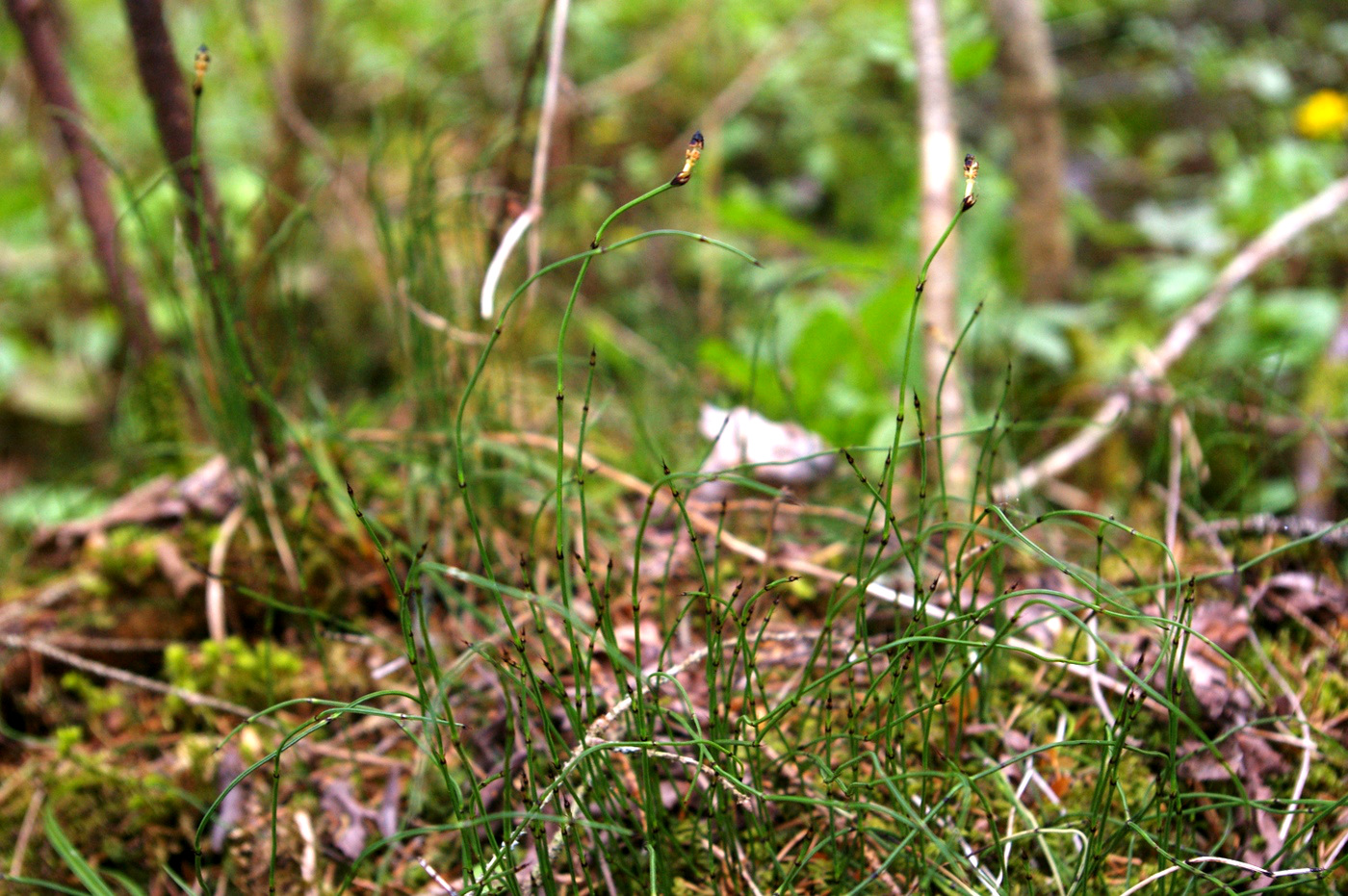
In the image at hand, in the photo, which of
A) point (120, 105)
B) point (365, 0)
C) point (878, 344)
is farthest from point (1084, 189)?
point (120, 105)

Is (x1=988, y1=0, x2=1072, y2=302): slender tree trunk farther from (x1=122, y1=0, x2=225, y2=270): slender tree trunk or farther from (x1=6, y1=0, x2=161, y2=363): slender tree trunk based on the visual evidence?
(x1=6, y1=0, x2=161, y2=363): slender tree trunk

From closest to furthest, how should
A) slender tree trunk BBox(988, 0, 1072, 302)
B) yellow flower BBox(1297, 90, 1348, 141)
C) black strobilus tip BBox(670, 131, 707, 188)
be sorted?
1. black strobilus tip BBox(670, 131, 707, 188)
2. slender tree trunk BBox(988, 0, 1072, 302)
3. yellow flower BBox(1297, 90, 1348, 141)

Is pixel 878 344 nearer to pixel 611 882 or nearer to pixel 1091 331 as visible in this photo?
pixel 1091 331

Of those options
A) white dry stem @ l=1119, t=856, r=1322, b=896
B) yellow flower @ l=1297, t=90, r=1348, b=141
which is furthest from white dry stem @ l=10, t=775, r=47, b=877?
yellow flower @ l=1297, t=90, r=1348, b=141

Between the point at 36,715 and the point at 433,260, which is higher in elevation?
the point at 433,260

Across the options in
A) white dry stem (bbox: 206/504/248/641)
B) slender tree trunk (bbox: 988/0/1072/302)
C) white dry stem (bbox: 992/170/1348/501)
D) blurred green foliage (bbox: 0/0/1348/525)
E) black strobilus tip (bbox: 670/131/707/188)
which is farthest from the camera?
slender tree trunk (bbox: 988/0/1072/302)

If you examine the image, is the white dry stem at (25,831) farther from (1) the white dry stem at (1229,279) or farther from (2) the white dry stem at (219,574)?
(1) the white dry stem at (1229,279)
